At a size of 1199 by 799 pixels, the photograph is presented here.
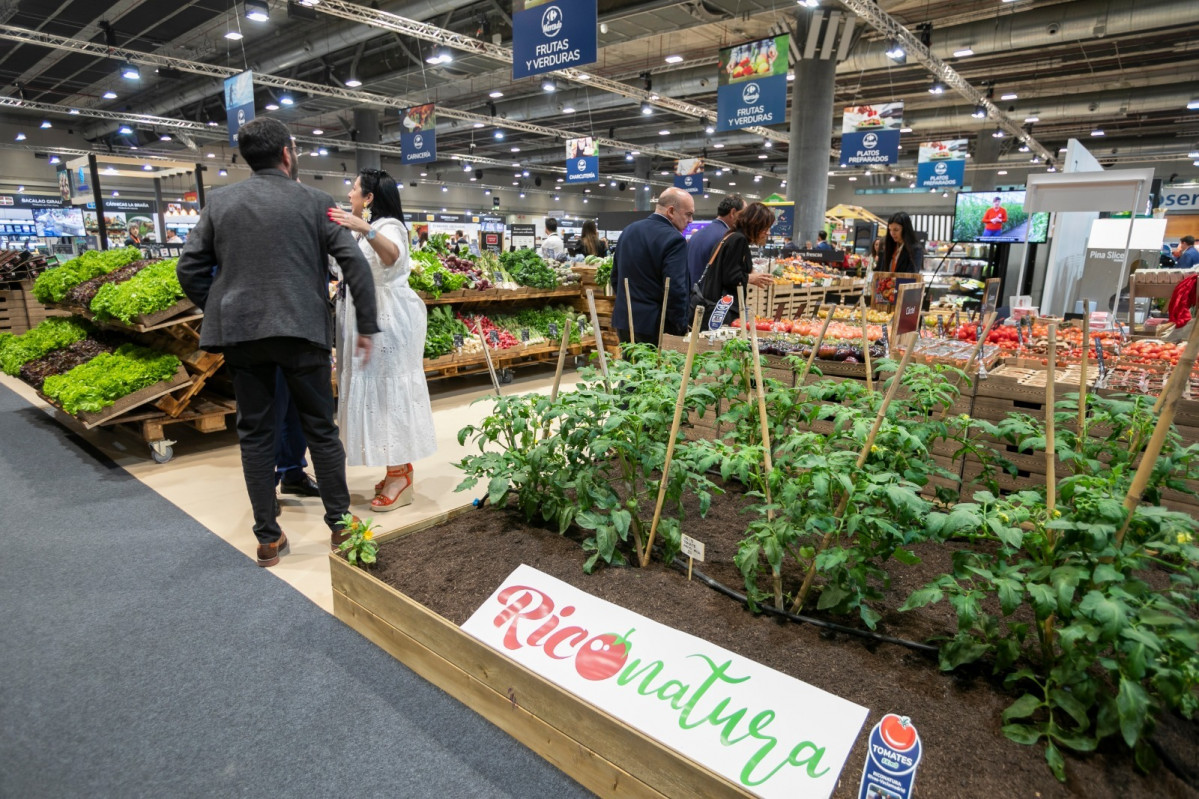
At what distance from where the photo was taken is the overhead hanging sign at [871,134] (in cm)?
1083

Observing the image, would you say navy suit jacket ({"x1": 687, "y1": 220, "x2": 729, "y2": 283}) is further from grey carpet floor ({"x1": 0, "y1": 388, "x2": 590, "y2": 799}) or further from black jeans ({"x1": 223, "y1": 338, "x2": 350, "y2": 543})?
grey carpet floor ({"x1": 0, "y1": 388, "x2": 590, "y2": 799})

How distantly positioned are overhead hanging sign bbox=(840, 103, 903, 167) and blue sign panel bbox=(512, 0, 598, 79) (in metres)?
6.85

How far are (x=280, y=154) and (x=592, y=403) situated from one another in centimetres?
159

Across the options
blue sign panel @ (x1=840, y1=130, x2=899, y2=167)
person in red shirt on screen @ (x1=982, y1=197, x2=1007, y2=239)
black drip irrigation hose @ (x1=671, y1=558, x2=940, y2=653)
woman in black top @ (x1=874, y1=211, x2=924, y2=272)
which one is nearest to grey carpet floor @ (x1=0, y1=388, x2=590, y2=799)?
black drip irrigation hose @ (x1=671, y1=558, x2=940, y2=653)

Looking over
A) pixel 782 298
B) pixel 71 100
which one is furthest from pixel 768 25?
pixel 71 100

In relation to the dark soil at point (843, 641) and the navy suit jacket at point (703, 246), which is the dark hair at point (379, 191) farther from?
the navy suit jacket at point (703, 246)

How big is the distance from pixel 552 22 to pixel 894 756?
594 centimetres

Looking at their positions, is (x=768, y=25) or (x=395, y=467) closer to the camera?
(x=395, y=467)

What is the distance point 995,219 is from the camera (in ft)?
24.1

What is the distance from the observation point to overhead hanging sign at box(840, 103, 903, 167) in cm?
1083

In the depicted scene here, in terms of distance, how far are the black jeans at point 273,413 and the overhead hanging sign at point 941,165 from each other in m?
15.8

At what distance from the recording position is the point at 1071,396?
2436 millimetres

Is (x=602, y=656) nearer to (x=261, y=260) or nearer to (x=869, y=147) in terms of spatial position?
(x=261, y=260)

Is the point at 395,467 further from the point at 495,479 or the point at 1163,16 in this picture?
the point at 1163,16
